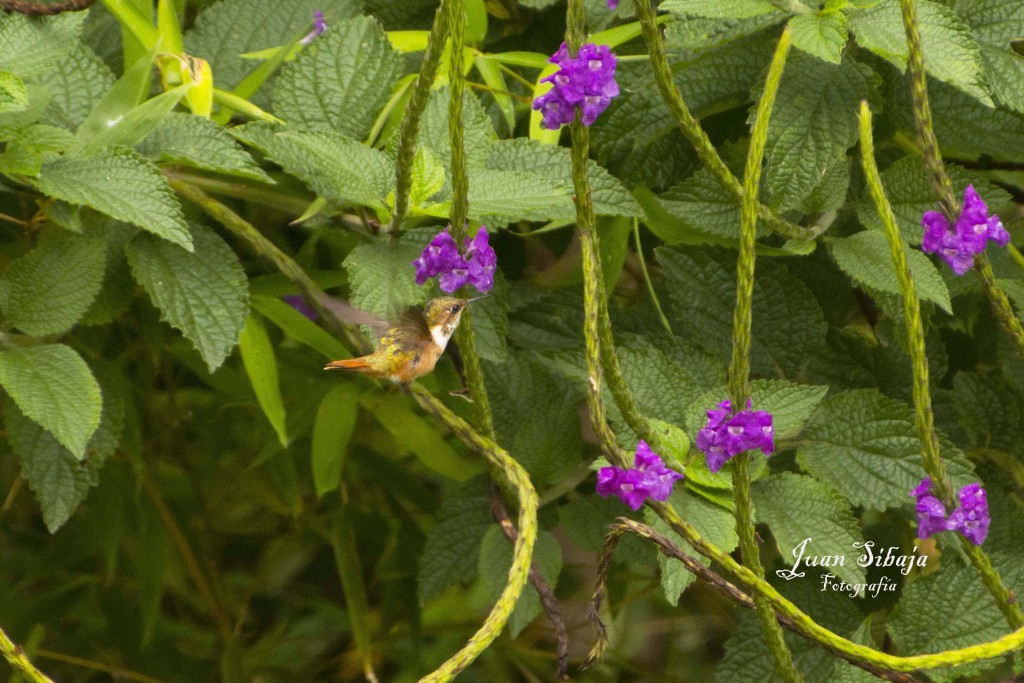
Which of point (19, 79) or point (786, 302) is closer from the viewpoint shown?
point (19, 79)

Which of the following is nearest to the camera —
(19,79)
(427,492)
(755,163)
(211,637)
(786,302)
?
(755,163)

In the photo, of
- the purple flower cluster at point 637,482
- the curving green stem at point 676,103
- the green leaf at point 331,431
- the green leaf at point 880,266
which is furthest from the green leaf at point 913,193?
the green leaf at point 331,431

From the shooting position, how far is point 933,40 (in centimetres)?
99

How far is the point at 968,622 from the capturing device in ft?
3.75

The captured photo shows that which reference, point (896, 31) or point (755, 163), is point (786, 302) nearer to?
point (896, 31)

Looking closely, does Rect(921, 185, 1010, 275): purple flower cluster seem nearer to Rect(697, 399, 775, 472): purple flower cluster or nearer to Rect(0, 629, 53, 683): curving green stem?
Rect(697, 399, 775, 472): purple flower cluster

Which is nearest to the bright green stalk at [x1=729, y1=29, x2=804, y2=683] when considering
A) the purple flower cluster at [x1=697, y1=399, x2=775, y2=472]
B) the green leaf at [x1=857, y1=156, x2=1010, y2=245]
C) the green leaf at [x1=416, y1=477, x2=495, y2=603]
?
the purple flower cluster at [x1=697, y1=399, x2=775, y2=472]

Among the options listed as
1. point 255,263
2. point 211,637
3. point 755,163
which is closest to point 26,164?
point 255,263

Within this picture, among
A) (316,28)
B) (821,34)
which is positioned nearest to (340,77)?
(316,28)

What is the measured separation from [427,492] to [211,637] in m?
0.56

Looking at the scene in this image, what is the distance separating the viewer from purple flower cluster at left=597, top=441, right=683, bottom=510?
35.7 inches

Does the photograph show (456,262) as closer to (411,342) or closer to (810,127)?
(411,342)

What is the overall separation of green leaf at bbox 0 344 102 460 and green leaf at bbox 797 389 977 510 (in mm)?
709

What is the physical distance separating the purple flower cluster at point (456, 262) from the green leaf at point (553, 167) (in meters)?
0.19
